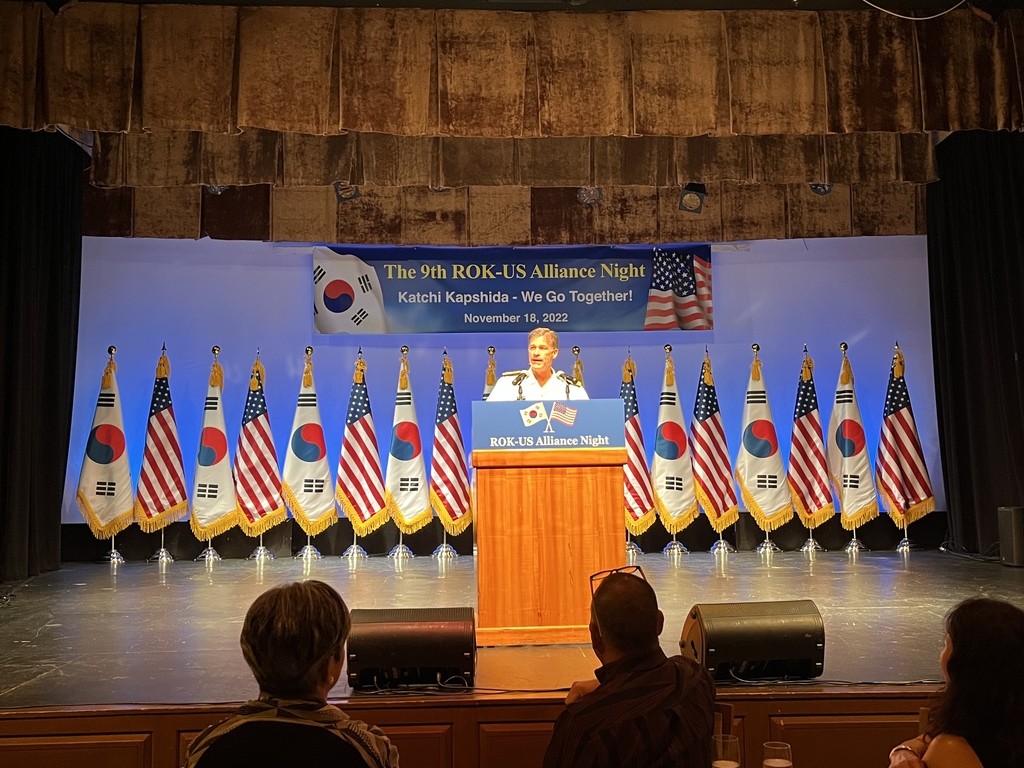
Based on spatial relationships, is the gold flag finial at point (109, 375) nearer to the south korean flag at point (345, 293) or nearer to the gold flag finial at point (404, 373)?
the south korean flag at point (345, 293)

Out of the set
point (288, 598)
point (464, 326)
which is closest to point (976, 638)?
point (288, 598)

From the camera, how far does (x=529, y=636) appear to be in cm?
419

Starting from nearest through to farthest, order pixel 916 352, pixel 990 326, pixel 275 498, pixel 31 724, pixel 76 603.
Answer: pixel 31 724, pixel 76 603, pixel 990 326, pixel 275 498, pixel 916 352

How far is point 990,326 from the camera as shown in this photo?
7.38 meters

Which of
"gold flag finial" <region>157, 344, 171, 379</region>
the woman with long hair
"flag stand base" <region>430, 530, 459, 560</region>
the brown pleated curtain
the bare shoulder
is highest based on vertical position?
the brown pleated curtain

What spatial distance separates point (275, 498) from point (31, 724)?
5.20 meters

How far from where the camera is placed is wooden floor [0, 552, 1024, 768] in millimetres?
2998

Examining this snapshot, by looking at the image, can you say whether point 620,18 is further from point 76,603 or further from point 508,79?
point 76,603

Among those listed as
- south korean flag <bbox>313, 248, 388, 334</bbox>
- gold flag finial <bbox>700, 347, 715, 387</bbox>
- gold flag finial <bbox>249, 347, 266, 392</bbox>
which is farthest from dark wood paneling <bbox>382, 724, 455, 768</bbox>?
gold flag finial <bbox>700, 347, 715, 387</bbox>

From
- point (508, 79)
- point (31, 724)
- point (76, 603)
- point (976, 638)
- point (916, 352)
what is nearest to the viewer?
point (976, 638)

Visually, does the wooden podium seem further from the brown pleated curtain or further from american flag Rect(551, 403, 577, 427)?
the brown pleated curtain

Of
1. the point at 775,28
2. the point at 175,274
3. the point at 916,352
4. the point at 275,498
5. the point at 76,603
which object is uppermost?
the point at 775,28

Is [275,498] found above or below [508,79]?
below

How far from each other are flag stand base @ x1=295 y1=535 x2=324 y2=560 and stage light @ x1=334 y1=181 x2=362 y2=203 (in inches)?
123
